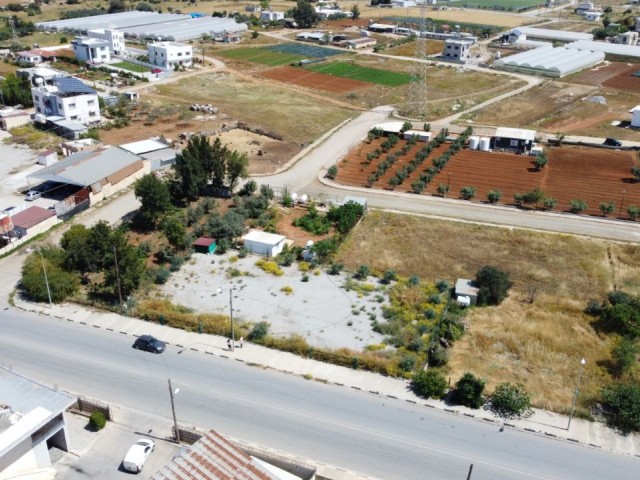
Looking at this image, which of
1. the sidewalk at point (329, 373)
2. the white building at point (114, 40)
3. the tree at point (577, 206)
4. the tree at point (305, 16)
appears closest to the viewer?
the sidewalk at point (329, 373)

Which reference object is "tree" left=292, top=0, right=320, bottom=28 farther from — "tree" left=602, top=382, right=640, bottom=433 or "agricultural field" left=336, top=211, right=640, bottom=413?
"tree" left=602, top=382, right=640, bottom=433

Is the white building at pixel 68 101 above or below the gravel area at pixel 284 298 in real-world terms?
above

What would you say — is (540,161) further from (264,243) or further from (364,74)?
(364,74)

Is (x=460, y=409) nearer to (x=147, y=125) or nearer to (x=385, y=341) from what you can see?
(x=385, y=341)

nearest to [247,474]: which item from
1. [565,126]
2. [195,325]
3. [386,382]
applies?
[386,382]

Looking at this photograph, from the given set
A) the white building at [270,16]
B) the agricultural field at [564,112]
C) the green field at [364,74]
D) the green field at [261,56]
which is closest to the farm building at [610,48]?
the agricultural field at [564,112]

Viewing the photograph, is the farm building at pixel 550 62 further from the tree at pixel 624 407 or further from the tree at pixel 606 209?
the tree at pixel 624 407

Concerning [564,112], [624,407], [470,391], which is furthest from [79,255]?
[564,112]
